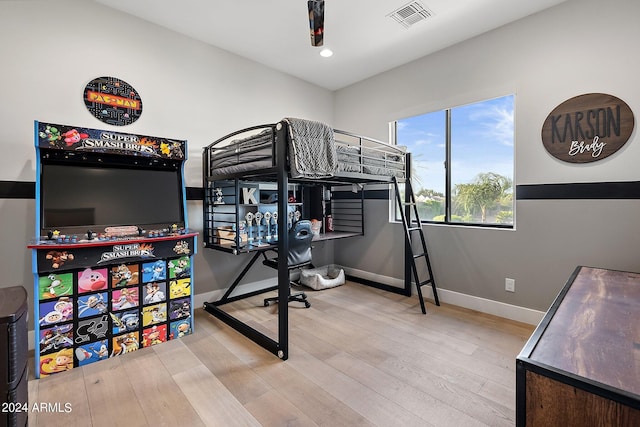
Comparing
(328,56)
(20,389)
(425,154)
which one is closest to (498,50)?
(425,154)

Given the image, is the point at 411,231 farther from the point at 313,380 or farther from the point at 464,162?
the point at 313,380

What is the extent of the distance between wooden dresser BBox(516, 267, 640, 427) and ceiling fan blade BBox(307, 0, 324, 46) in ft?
6.96

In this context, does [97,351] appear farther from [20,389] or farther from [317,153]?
[317,153]

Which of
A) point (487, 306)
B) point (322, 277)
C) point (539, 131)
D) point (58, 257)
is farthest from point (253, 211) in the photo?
point (539, 131)

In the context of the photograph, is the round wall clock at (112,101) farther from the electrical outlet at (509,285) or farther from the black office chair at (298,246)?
the electrical outlet at (509,285)

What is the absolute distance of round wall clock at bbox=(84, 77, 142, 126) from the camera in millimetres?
2506

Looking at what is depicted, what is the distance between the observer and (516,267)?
2.81 metres

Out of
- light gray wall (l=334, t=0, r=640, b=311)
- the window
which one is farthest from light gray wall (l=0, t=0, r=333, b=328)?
light gray wall (l=334, t=0, r=640, b=311)

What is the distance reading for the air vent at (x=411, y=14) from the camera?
8.28 ft

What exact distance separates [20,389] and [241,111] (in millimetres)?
3012

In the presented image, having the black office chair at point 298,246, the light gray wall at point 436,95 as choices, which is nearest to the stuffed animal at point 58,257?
the light gray wall at point 436,95

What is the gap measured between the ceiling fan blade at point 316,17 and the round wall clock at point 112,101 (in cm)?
178

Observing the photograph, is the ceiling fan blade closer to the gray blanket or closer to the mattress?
the gray blanket

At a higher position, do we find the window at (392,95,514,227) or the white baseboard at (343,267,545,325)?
the window at (392,95,514,227)
